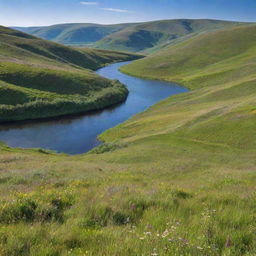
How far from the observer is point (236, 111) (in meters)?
46.2

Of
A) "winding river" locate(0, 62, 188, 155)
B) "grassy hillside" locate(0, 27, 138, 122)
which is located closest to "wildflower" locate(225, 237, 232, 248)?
"winding river" locate(0, 62, 188, 155)

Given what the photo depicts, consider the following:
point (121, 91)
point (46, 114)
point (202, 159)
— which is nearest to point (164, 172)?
point (202, 159)

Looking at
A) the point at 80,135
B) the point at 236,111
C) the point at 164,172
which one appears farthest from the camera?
the point at 80,135

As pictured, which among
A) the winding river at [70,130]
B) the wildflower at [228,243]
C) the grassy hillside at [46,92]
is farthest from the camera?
the grassy hillside at [46,92]

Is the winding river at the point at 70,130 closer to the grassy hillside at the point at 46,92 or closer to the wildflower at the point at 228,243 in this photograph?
the grassy hillside at the point at 46,92

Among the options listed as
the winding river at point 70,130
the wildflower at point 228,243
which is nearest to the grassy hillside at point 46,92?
the winding river at point 70,130

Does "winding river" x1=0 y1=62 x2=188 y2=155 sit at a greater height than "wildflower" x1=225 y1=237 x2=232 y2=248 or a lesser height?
lesser

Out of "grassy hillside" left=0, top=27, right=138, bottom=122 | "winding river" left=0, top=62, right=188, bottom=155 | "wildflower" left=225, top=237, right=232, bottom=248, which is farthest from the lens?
"grassy hillside" left=0, top=27, right=138, bottom=122

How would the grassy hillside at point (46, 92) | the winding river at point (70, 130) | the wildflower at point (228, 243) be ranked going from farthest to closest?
the grassy hillside at point (46, 92), the winding river at point (70, 130), the wildflower at point (228, 243)

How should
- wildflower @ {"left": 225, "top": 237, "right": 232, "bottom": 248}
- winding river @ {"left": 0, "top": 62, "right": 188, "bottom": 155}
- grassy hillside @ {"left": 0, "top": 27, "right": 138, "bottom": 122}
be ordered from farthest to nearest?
grassy hillside @ {"left": 0, "top": 27, "right": 138, "bottom": 122}, winding river @ {"left": 0, "top": 62, "right": 188, "bottom": 155}, wildflower @ {"left": 225, "top": 237, "right": 232, "bottom": 248}

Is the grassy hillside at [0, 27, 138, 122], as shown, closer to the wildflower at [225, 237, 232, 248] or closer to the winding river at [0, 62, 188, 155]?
the winding river at [0, 62, 188, 155]

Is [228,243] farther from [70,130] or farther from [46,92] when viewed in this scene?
[46,92]

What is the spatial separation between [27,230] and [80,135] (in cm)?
5021

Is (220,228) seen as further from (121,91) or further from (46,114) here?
(121,91)
